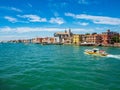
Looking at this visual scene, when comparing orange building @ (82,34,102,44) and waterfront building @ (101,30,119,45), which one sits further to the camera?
orange building @ (82,34,102,44)

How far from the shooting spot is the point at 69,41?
172750mm

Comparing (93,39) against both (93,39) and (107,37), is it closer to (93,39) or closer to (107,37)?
(93,39)

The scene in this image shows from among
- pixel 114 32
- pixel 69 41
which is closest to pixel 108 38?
pixel 114 32

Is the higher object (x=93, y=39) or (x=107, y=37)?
(x=107, y=37)

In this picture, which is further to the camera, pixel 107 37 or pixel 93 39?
pixel 93 39

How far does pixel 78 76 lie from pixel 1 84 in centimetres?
789

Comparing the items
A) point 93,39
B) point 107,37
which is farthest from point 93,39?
point 107,37

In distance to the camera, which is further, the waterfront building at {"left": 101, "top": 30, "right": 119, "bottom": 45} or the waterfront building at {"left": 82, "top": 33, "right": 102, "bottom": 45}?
the waterfront building at {"left": 82, "top": 33, "right": 102, "bottom": 45}

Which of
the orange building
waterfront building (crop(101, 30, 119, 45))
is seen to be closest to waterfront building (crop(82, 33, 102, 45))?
the orange building

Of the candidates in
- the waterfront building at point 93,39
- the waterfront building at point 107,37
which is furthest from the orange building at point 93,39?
the waterfront building at point 107,37

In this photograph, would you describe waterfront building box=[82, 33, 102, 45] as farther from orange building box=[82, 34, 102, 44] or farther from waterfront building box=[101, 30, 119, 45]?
waterfront building box=[101, 30, 119, 45]

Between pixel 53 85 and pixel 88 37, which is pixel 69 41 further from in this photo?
pixel 53 85

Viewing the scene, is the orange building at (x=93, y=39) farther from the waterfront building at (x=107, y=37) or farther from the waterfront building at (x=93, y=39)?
the waterfront building at (x=107, y=37)

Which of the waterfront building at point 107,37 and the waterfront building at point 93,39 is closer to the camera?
the waterfront building at point 107,37
